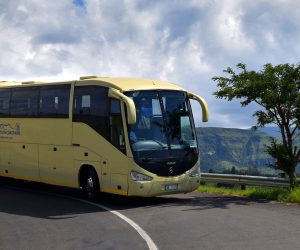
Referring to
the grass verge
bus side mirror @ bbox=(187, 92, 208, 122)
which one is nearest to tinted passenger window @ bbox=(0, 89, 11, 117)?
bus side mirror @ bbox=(187, 92, 208, 122)

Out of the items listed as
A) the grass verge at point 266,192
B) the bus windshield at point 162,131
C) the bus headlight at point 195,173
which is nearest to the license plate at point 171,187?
the bus windshield at point 162,131

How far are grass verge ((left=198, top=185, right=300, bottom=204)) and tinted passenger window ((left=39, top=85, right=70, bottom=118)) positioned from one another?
575 cm

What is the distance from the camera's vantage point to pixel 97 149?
15.6m

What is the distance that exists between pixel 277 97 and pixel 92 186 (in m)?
5.79

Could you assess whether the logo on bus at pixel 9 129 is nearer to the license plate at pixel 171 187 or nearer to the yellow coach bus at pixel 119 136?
the yellow coach bus at pixel 119 136

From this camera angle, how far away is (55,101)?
688 inches

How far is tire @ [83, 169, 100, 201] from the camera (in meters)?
15.8

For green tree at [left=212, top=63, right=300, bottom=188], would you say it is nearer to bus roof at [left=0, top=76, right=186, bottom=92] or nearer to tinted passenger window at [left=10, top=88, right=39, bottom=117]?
bus roof at [left=0, top=76, right=186, bottom=92]

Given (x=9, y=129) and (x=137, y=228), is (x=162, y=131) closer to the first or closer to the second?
(x=137, y=228)

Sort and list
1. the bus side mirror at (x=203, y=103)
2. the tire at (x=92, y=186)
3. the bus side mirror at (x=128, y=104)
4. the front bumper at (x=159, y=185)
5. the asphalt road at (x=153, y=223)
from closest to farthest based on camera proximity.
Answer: the asphalt road at (x=153, y=223) → the bus side mirror at (x=128, y=104) → the front bumper at (x=159, y=185) → the tire at (x=92, y=186) → the bus side mirror at (x=203, y=103)

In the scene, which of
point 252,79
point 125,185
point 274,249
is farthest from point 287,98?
point 274,249

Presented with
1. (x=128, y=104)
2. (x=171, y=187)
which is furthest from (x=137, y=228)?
(x=171, y=187)

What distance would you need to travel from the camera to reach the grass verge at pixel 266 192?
15812 millimetres

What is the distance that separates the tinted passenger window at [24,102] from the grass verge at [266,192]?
20.8 feet
